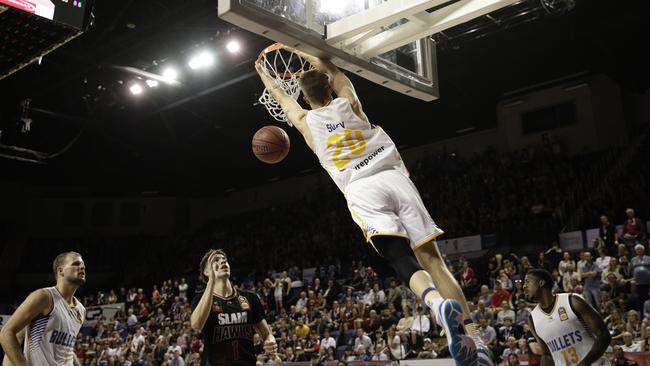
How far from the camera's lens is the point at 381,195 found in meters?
3.54

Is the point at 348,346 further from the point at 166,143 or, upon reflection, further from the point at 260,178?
the point at 260,178

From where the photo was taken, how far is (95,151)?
23156 millimetres

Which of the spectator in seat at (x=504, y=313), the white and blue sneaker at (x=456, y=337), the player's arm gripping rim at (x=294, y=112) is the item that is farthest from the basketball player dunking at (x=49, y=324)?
the spectator in seat at (x=504, y=313)

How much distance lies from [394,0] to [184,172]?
77.6 feet

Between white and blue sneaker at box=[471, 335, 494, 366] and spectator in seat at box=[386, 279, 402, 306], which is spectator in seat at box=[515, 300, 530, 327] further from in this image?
white and blue sneaker at box=[471, 335, 494, 366]

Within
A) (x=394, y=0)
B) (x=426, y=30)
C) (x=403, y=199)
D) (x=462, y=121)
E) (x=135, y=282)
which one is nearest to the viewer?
(x=403, y=199)

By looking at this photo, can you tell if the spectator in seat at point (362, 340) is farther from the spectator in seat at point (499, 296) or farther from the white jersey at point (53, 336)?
the white jersey at point (53, 336)

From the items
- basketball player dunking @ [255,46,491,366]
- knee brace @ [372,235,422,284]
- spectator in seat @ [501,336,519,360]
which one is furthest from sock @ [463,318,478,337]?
spectator in seat @ [501,336,519,360]

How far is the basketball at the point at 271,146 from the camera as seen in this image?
5.57 meters

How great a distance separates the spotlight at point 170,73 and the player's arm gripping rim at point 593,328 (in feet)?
41.9

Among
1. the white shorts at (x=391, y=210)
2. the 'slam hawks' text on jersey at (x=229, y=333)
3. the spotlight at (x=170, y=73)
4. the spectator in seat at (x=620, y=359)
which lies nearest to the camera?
the white shorts at (x=391, y=210)

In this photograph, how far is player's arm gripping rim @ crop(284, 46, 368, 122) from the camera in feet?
12.9

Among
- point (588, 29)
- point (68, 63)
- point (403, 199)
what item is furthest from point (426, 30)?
point (68, 63)

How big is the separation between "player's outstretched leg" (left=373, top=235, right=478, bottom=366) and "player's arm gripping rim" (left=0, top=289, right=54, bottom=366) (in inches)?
94.0
